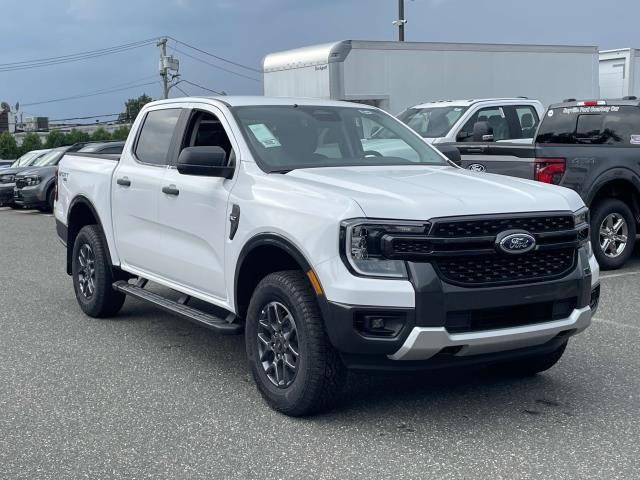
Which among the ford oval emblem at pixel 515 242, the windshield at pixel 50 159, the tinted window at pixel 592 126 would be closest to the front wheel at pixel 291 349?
the ford oval emblem at pixel 515 242

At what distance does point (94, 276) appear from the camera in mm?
7609

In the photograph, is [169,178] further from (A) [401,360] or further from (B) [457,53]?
(B) [457,53]

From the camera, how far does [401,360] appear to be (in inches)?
181

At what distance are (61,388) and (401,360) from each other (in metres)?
2.39

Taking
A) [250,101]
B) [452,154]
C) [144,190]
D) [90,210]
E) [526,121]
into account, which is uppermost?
[250,101]

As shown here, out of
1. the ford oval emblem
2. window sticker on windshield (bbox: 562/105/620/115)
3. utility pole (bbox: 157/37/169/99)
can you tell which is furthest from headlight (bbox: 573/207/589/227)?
utility pole (bbox: 157/37/169/99)

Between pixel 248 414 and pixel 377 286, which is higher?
pixel 377 286

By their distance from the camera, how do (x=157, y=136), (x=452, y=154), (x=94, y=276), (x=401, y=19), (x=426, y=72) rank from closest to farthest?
→ (x=452, y=154)
(x=157, y=136)
(x=94, y=276)
(x=426, y=72)
(x=401, y=19)

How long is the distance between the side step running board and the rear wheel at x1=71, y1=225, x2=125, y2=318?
0.89ft

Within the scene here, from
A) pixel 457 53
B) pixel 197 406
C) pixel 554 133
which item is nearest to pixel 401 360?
pixel 197 406

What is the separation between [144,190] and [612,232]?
5.69 meters

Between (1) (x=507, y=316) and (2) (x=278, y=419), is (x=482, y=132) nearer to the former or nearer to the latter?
(1) (x=507, y=316)

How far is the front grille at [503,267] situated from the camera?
4543mm

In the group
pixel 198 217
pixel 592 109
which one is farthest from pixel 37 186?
pixel 198 217
